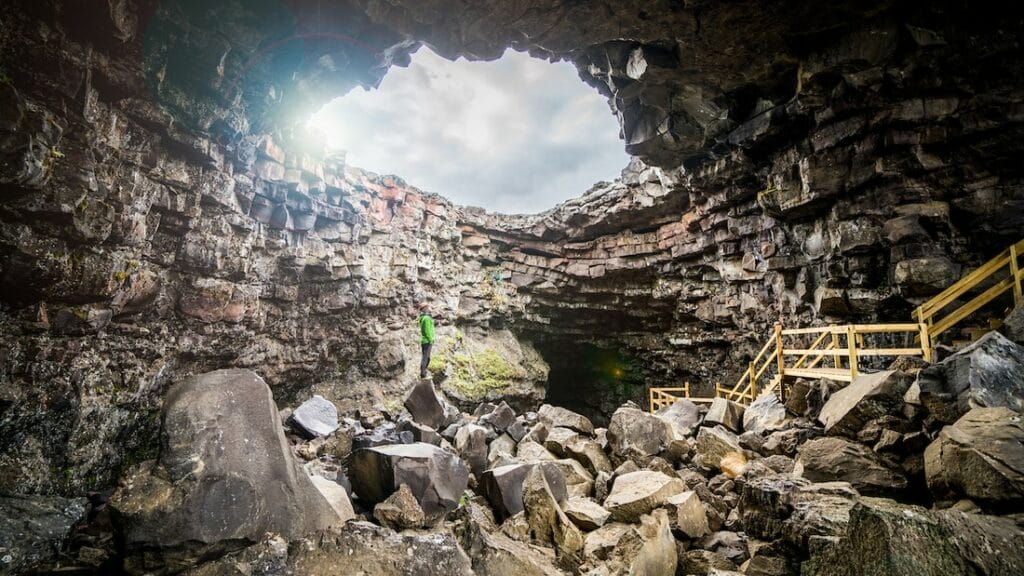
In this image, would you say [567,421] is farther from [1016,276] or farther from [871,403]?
[1016,276]

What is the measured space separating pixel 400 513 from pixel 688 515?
3.03 metres

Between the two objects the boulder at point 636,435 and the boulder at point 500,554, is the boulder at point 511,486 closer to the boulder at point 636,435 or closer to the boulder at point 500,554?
the boulder at point 500,554

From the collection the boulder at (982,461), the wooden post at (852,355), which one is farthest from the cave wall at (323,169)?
the boulder at (982,461)

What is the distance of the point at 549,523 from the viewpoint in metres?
4.14

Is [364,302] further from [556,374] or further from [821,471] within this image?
[821,471]

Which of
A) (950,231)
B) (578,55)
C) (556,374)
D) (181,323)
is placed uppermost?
(578,55)

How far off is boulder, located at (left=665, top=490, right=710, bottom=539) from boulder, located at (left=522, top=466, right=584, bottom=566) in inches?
39.9

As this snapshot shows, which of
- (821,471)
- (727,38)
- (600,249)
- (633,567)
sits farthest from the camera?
(600,249)

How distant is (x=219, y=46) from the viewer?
852 cm

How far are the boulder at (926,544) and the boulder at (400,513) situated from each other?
342cm

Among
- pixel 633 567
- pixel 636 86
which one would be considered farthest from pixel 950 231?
pixel 633 567

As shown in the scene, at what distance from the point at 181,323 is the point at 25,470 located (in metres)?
3.91

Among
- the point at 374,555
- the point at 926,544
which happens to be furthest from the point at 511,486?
the point at 926,544

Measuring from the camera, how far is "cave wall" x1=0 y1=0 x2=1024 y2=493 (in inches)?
265
